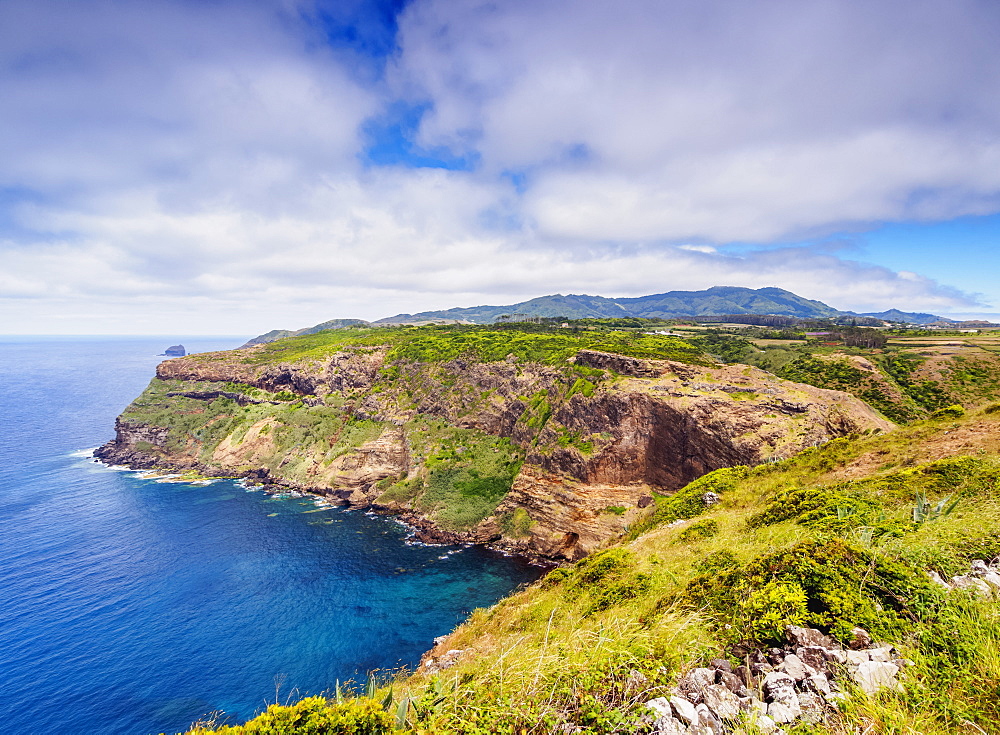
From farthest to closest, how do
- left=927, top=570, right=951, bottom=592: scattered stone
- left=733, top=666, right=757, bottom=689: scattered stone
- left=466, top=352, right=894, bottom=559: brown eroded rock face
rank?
left=466, top=352, right=894, bottom=559: brown eroded rock face < left=927, top=570, right=951, bottom=592: scattered stone < left=733, top=666, right=757, bottom=689: scattered stone

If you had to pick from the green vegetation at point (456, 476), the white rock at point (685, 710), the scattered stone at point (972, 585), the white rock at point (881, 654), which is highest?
the scattered stone at point (972, 585)

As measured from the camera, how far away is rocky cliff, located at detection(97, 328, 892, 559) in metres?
60.7

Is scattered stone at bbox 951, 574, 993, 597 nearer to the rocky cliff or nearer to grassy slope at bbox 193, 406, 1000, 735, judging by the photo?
grassy slope at bbox 193, 406, 1000, 735

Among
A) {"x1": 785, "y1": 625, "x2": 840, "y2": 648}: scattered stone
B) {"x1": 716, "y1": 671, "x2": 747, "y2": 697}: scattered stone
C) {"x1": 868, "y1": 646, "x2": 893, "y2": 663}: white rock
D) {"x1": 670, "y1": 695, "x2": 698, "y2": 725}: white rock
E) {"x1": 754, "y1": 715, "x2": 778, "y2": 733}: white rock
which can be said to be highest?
{"x1": 868, "y1": 646, "x2": 893, "y2": 663}: white rock

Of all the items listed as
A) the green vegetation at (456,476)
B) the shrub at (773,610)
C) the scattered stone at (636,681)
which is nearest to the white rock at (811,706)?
the shrub at (773,610)

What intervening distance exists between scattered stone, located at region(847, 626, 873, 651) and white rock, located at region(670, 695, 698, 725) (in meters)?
3.52

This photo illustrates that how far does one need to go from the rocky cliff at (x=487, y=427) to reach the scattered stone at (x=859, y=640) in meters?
30.5

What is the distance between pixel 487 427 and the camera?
93438 mm

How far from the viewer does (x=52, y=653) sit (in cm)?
4362

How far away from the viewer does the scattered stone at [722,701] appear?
633cm

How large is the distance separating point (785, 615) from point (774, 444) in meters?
57.0

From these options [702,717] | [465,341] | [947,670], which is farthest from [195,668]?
[465,341]

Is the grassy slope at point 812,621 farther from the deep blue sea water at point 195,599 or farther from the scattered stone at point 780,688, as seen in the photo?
the deep blue sea water at point 195,599

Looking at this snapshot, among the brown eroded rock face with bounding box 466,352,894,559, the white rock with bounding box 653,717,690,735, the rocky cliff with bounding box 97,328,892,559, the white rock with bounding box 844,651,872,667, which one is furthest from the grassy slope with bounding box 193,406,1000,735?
the brown eroded rock face with bounding box 466,352,894,559
